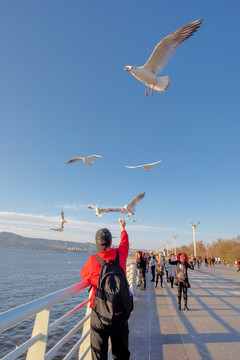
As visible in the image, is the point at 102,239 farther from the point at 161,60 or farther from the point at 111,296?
the point at 161,60

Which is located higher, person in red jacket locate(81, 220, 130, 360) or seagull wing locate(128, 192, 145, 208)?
seagull wing locate(128, 192, 145, 208)

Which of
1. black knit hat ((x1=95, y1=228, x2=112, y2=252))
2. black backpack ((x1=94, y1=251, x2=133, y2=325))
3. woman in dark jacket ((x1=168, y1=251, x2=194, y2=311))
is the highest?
black knit hat ((x1=95, y1=228, x2=112, y2=252))

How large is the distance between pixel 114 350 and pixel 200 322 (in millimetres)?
3292

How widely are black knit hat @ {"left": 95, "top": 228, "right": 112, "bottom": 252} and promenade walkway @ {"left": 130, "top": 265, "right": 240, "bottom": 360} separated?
1975 mm

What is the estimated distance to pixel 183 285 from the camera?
18.9ft

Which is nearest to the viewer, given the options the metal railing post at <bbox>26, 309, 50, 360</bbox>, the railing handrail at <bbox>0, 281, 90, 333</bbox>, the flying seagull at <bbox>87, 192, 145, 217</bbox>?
the railing handrail at <bbox>0, 281, 90, 333</bbox>

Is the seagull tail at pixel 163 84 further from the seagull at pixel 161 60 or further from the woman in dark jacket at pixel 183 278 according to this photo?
the woman in dark jacket at pixel 183 278

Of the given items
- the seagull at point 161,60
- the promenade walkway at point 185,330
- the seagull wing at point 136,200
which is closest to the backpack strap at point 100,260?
the promenade walkway at point 185,330

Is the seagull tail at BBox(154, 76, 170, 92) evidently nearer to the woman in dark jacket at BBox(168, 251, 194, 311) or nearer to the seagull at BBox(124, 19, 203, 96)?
the seagull at BBox(124, 19, 203, 96)

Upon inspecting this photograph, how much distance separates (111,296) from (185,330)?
3.05 meters

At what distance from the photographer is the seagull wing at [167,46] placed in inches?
215

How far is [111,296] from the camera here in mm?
1943

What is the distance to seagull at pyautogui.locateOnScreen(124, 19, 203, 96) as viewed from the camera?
552 cm

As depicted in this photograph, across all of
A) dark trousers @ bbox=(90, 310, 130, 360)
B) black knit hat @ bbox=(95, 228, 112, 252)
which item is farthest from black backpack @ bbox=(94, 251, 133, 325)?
black knit hat @ bbox=(95, 228, 112, 252)
